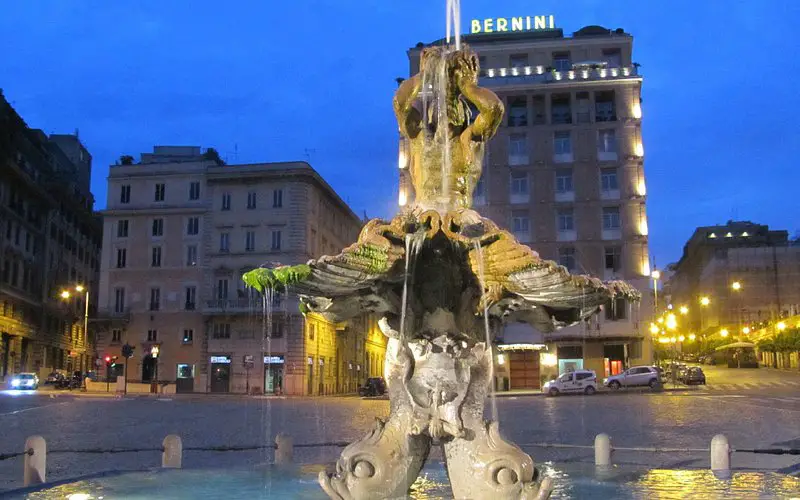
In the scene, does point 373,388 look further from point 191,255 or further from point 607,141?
point 607,141

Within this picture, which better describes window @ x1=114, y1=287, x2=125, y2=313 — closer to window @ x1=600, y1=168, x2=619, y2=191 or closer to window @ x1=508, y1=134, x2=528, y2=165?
window @ x1=508, y1=134, x2=528, y2=165

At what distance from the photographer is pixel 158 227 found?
5541 cm

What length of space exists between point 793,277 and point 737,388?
38.4 metres

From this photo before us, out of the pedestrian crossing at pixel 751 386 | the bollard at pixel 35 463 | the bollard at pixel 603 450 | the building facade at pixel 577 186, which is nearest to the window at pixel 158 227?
the building facade at pixel 577 186

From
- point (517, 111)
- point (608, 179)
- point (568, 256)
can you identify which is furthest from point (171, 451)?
point (517, 111)

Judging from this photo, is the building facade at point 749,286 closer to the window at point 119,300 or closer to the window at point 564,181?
the window at point 564,181

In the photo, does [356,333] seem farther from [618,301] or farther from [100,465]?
[618,301]

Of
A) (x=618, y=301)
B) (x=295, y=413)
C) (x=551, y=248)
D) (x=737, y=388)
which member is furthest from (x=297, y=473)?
(x=551, y=248)

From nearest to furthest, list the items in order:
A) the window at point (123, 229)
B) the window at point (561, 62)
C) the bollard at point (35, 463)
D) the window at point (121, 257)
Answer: the bollard at point (35, 463)
the window at point (561, 62)
the window at point (121, 257)
the window at point (123, 229)

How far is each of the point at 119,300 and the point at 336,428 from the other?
3911 centimetres

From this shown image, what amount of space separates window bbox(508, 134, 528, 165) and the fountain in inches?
1700

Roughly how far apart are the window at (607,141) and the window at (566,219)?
4222mm

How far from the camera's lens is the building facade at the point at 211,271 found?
51031 mm

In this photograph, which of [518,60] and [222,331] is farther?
[518,60]
